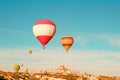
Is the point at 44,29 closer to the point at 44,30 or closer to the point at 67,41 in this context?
the point at 44,30

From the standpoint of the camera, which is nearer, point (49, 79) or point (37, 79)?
point (37, 79)

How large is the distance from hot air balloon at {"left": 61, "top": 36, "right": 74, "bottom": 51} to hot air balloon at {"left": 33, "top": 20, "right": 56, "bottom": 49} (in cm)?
3489

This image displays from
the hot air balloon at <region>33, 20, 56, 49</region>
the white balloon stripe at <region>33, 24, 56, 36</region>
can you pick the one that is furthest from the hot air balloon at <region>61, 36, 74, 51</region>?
the white balloon stripe at <region>33, 24, 56, 36</region>

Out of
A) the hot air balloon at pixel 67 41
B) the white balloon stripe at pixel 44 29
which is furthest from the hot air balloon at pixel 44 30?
the hot air balloon at pixel 67 41

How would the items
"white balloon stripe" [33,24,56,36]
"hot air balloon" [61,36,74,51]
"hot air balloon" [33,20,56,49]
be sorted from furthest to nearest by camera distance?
"hot air balloon" [61,36,74,51], "hot air balloon" [33,20,56,49], "white balloon stripe" [33,24,56,36]

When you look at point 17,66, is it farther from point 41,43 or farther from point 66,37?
point 41,43

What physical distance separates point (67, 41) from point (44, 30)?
3888 centimetres

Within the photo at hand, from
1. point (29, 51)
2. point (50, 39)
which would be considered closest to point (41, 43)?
point (50, 39)

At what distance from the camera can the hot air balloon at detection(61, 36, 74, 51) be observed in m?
124

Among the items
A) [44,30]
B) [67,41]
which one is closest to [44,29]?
[44,30]

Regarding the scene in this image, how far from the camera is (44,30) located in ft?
287

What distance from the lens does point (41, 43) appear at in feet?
291

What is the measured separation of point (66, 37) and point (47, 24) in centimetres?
4099

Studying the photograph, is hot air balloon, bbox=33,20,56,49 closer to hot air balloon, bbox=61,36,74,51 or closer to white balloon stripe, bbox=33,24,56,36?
white balloon stripe, bbox=33,24,56,36
